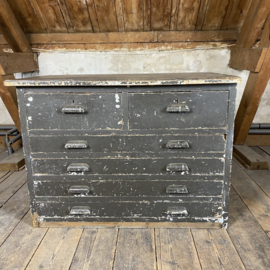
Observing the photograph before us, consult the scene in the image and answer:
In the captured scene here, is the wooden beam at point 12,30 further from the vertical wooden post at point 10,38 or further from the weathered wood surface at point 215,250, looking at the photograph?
the weathered wood surface at point 215,250

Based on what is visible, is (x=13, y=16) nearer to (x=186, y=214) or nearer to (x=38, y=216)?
(x=38, y=216)

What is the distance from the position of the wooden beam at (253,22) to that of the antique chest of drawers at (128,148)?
0.93 meters

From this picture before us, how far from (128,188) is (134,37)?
5.11ft

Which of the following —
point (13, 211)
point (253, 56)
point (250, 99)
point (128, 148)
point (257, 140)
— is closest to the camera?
point (128, 148)

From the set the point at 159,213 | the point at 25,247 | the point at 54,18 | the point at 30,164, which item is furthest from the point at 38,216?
the point at 54,18

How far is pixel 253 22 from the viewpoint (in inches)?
80.1

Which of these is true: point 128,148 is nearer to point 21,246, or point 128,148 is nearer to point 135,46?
point 21,246

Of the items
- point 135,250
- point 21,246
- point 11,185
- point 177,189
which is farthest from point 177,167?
point 11,185

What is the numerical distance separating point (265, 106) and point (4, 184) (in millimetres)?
2878

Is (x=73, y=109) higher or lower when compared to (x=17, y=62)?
lower

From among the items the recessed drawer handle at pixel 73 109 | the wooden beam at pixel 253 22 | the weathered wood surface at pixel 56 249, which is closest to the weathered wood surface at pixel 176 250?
the weathered wood surface at pixel 56 249

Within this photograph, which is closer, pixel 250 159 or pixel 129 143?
pixel 129 143

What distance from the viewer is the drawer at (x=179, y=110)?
Result: 1.40m

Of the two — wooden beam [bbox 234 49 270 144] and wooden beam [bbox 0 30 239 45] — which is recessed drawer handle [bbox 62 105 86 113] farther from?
wooden beam [bbox 234 49 270 144]
